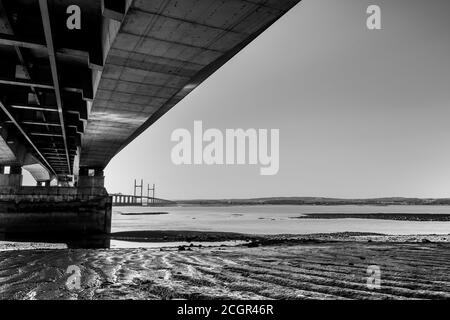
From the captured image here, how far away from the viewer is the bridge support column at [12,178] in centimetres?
2808

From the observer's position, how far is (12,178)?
28.5 meters

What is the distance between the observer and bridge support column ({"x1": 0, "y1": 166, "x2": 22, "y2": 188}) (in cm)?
2808

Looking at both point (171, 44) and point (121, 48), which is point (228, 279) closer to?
point (171, 44)

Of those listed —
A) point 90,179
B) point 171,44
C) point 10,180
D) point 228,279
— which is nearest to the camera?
point 228,279

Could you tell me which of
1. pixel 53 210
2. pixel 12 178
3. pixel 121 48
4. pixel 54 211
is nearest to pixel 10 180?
pixel 12 178

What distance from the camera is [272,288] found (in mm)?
5398

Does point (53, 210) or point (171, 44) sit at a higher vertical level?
point (171, 44)

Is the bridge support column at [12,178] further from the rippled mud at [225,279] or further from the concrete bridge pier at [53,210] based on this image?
the rippled mud at [225,279]

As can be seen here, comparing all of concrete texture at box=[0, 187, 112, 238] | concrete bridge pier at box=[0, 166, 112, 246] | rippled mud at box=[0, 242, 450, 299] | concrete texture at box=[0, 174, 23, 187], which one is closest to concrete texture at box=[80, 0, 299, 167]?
rippled mud at box=[0, 242, 450, 299]

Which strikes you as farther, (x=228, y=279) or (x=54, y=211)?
(x=54, y=211)

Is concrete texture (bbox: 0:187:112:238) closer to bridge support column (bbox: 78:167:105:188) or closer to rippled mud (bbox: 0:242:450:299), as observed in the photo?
bridge support column (bbox: 78:167:105:188)
